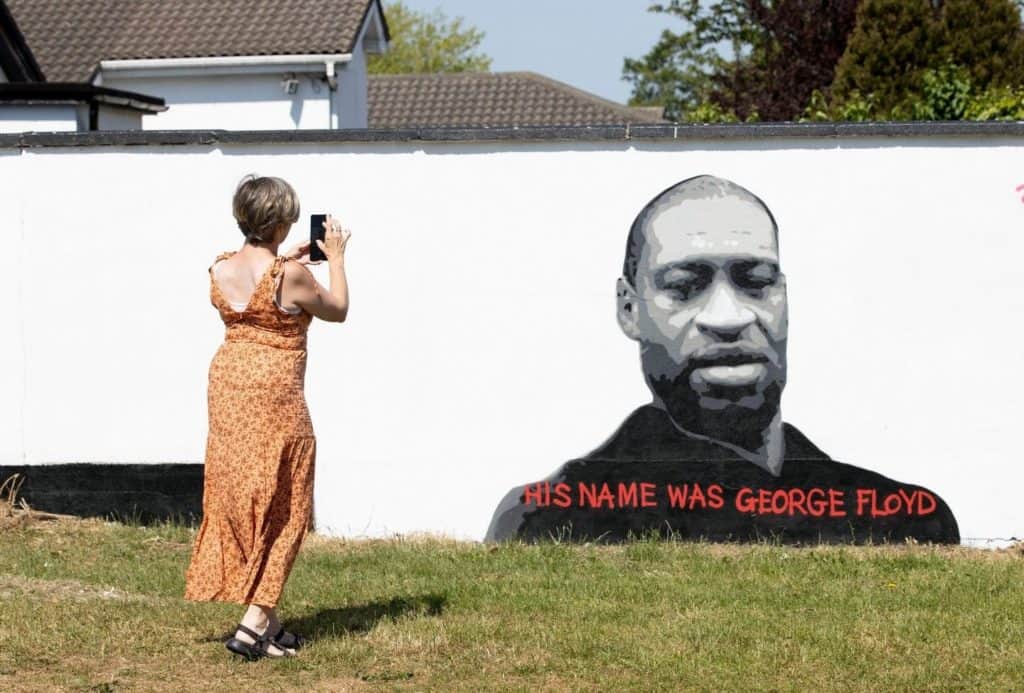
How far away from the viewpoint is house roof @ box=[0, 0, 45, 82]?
17.8 meters

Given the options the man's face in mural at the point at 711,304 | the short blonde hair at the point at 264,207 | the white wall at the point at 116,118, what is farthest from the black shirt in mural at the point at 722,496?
the white wall at the point at 116,118

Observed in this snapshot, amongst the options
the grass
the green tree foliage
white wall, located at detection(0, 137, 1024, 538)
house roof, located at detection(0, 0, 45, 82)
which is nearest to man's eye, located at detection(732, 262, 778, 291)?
white wall, located at detection(0, 137, 1024, 538)

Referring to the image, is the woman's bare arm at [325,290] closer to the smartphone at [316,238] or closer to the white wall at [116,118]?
the smartphone at [316,238]

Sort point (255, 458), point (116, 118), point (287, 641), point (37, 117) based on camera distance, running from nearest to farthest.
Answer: point (255, 458) < point (287, 641) < point (37, 117) < point (116, 118)

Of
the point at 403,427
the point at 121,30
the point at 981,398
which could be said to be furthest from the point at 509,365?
the point at 121,30

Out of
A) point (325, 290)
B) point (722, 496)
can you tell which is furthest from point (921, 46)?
point (325, 290)

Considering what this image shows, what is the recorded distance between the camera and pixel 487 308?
8.54 metres

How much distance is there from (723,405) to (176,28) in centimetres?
1789

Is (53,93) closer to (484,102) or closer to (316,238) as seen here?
(316,238)

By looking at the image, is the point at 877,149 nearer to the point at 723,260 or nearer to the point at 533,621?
the point at 723,260

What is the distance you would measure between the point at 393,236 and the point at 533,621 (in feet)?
9.04

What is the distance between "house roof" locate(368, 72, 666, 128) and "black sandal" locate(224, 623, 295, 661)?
2773 centimetres

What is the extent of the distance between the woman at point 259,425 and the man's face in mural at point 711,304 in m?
2.59

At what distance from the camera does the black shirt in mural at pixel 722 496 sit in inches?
329
